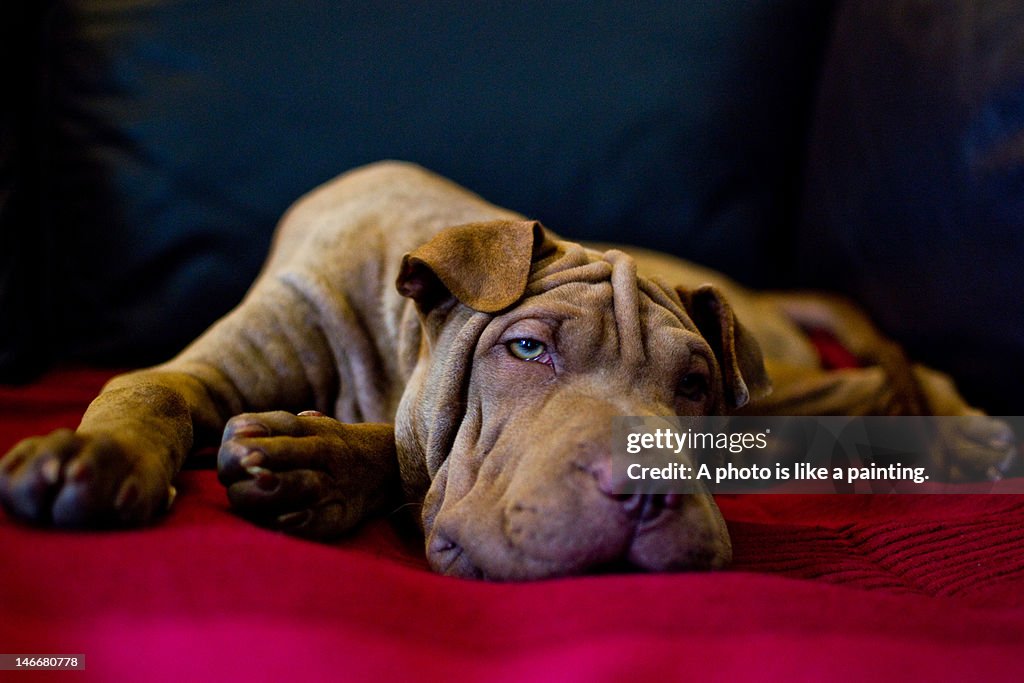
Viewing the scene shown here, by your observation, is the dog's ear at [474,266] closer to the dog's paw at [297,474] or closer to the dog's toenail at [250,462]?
the dog's paw at [297,474]

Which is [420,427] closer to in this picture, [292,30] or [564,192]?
[564,192]

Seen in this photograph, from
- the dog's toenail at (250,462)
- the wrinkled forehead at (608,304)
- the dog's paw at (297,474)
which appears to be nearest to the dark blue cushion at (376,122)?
the wrinkled forehead at (608,304)

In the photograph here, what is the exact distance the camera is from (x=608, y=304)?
6.94ft

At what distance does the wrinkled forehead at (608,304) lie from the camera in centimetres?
204

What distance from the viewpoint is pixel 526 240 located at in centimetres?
216

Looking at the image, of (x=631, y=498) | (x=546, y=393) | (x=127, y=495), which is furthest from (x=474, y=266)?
(x=127, y=495)

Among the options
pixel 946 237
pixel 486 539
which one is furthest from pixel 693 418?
pixel 946 237

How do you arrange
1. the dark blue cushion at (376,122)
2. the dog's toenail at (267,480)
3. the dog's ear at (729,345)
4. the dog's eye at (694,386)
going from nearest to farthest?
the dog's toenail at (267,480) → the dog's eye at (694,386) → the dog's ear at (729,345) → the dark blue cushion at (376,122)

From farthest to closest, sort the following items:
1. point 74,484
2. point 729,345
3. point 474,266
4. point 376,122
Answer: point 376,122
point 729,345
point 474,266
point 74,484

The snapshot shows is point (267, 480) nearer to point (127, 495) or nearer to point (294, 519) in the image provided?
point (294, 519)

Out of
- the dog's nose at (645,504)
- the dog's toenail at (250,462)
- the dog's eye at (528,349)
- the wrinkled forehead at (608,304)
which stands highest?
the wrinkled forehead at (608,304)

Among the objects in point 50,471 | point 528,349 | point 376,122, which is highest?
point 376,122

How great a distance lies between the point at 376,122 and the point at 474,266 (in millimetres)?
1757

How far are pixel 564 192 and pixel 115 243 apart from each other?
178cm
